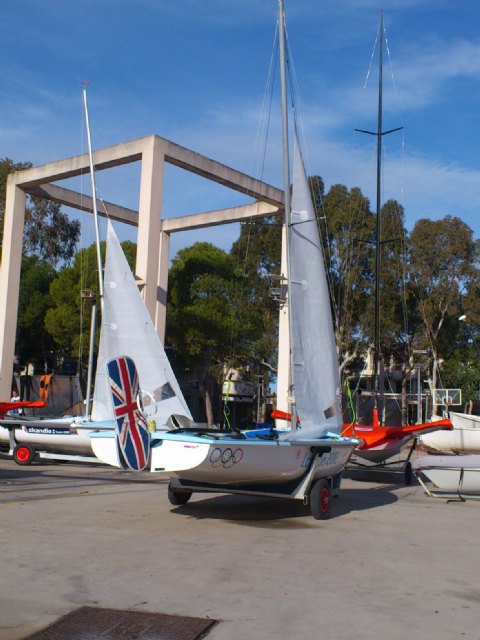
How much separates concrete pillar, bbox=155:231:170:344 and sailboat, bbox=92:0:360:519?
43.4 ft

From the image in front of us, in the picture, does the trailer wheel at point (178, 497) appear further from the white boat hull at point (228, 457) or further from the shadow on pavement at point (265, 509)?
the white boat hull at point (228, 457)

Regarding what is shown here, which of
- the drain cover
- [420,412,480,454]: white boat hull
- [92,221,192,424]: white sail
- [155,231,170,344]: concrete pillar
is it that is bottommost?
the drain cover

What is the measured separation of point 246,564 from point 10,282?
22222 mm

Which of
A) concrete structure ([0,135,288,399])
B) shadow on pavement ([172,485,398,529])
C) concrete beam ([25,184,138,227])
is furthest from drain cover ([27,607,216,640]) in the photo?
concrete beam ([25,184,138,227])

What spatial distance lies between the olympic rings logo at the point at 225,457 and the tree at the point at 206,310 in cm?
2766

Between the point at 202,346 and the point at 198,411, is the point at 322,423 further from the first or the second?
the point at 198,411

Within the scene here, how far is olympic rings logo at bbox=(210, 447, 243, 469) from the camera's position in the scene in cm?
905

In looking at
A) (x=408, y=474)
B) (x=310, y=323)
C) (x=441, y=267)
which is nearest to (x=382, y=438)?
(x=408, y=474)

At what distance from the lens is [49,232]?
4994 centimetres

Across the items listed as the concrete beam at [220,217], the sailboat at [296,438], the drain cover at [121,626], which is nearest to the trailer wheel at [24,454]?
the sailboat at [296,438]

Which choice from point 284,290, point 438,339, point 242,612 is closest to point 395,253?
point 438,339

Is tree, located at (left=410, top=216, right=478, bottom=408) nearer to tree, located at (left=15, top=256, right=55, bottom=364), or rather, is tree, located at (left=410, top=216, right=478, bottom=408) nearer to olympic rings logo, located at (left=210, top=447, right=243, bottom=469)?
tree, located at (left=15, top=256, right=55, bottom=364)

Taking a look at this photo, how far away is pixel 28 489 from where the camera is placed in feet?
42.2

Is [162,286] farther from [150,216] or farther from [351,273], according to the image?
[351,273]
